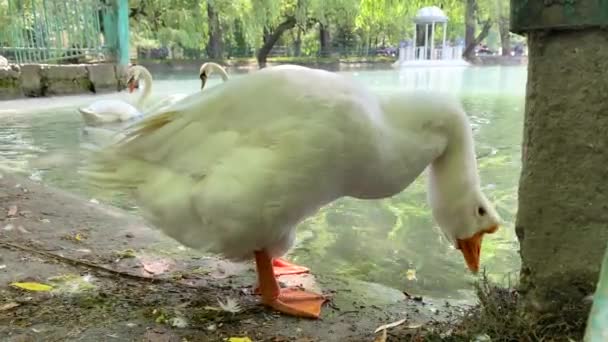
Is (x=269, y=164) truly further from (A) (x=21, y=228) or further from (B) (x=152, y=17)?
(B) (x=152, y=17)

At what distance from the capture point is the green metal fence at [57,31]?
12.0m

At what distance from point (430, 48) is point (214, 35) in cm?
1247

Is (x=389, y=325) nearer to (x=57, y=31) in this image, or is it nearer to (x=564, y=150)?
(x=564, y=150)

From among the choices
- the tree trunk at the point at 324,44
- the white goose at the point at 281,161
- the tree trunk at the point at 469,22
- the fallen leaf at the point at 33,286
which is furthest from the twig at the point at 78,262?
the tree trunk at the point at 324,44

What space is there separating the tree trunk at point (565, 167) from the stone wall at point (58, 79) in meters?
9.99

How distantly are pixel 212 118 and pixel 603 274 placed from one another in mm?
1693

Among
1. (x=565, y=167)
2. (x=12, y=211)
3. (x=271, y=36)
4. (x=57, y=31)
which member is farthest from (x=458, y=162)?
(x=271, y=36)

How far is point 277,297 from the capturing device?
2.51 meters

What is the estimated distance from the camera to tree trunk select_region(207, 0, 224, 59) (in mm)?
22548

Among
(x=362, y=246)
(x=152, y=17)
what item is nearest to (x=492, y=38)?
(x=152, y=17)

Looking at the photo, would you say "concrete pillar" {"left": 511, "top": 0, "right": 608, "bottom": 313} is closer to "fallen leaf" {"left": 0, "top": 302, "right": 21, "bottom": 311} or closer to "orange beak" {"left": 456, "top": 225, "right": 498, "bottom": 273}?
"orange beak" {"left": 456, "top": 225, "right": 498, "bottom": 273}

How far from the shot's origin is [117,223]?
11.8ft

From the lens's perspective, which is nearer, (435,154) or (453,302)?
(435,154)

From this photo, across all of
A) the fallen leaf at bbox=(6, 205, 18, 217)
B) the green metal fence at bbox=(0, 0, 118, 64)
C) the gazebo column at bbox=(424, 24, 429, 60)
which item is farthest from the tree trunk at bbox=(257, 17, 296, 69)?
the fallen leaf at bbox=(6, 205, 18, 217)
